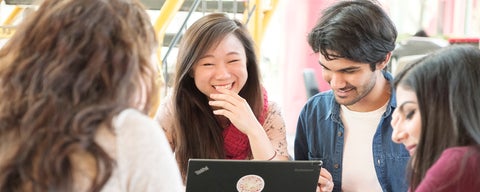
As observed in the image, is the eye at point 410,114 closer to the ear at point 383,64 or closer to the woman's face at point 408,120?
the woman's face at point 408,120

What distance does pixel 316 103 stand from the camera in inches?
78.4

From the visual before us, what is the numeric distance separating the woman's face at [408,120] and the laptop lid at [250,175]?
223 mm

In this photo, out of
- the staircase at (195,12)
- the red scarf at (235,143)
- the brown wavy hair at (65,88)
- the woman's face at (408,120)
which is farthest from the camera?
the staircase at (195,12)

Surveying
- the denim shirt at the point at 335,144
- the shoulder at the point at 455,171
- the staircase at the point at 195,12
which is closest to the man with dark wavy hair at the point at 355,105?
the denim shirt at the point at 335,144

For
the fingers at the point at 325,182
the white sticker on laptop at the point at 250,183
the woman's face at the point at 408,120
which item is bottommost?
the fingers at the point at 325,182

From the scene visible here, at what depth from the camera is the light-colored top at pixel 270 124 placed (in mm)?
1907

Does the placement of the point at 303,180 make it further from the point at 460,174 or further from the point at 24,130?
the point at 24,130

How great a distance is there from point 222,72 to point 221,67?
0.6 inches

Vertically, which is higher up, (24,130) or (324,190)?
(24,130)

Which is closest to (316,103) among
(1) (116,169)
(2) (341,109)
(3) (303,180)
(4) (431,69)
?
(2) (341,109)

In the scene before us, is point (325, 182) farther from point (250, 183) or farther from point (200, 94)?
point (200, 94)

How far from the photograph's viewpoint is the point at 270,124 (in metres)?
1.95

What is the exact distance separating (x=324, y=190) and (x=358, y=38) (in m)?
0.40

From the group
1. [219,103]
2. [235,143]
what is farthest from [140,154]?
[235,143]
